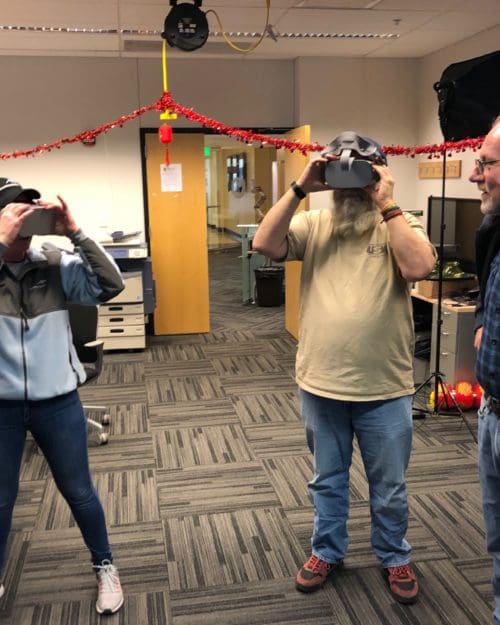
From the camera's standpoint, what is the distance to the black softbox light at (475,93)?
3.29m

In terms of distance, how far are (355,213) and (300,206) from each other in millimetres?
3378

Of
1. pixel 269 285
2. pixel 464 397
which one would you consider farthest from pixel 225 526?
pixel 269 285

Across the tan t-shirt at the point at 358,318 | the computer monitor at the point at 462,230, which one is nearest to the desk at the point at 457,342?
the computer monitor at the point at 462,230

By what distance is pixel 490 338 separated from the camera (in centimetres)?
155

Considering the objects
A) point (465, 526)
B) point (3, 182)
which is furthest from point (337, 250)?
point (465, 526)

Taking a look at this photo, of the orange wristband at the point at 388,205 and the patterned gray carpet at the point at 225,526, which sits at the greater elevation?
the orange wristband at the point at 388,205

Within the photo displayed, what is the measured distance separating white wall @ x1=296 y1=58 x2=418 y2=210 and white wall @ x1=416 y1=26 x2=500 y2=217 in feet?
0.40

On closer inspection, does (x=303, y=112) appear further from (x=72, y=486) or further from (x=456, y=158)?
(x=72, y=486)

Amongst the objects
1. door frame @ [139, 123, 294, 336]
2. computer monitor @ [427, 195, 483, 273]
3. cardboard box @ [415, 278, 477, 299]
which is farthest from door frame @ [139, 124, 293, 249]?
cardboard box @ [415, 278, 477, 299]

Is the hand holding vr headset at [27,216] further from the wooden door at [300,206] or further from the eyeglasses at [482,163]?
the wooden door at [300,206]

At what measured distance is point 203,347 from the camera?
17.8 feet

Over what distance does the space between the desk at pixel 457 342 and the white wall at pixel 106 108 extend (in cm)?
273

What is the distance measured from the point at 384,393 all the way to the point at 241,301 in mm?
5530

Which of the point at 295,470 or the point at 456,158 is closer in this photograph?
the point at 295,470
